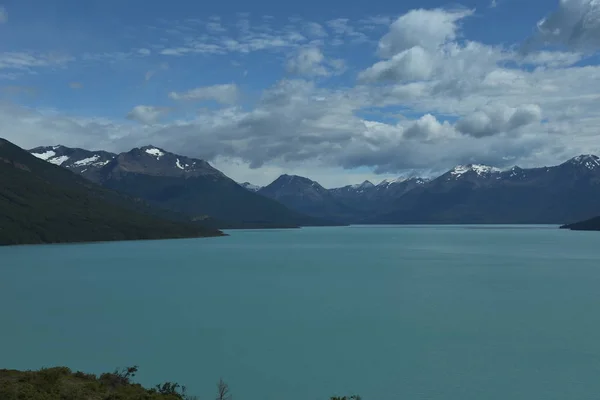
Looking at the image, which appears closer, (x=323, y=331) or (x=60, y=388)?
(x=60, y=388)

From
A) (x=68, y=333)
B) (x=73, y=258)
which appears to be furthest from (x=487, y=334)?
(x=73, y=258)

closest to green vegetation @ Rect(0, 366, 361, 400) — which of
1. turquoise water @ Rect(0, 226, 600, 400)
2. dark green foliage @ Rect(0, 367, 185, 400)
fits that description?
dark green foliage @ Rect(0, 367, 185, 400)

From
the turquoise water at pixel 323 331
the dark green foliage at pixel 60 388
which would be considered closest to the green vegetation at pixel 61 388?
the dark green foliage at pixel 60 388

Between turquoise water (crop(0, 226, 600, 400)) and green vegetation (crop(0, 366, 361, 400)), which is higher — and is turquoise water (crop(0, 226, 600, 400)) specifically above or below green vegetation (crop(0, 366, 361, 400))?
below

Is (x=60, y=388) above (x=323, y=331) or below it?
above

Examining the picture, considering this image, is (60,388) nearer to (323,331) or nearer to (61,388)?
(61,388)

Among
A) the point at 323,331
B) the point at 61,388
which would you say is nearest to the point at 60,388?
the point at 61,388

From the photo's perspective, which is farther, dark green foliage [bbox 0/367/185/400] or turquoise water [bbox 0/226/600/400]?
turquoise water [bbox 0/226/600/400]

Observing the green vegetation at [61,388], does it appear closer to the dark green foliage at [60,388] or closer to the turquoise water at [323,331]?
the dark green foliage at [60,388]

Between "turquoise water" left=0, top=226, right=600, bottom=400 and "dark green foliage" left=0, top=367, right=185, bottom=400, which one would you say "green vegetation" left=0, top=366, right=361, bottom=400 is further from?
"turquoise water" left=0, top=226, right=600, bottom=400
